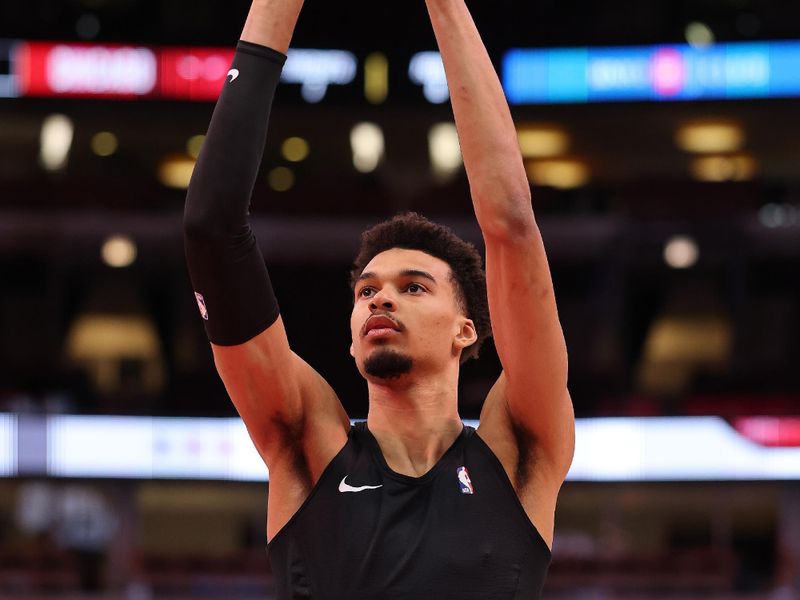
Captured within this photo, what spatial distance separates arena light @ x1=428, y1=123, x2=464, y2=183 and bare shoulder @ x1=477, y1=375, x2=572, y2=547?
63.3ft

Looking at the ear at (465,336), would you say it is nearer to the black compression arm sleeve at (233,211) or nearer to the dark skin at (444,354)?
the dark skin at (444,354)

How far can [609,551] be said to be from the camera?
745 inches

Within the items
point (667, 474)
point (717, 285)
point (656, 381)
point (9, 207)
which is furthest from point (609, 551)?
point (9, 207)

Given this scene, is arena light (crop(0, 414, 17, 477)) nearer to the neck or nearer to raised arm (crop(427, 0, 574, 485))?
the neck

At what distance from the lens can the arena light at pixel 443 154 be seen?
22531 millimetres

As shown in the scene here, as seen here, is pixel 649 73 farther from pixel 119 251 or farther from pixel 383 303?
pixel 383 303

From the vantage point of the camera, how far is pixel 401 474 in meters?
3.12

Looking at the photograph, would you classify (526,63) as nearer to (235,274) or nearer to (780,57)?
(780,57)

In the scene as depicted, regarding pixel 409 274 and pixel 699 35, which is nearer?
pixel 409 274

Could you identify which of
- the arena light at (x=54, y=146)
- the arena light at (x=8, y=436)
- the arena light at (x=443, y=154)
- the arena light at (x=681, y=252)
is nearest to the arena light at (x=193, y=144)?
the arena light at (x=54, y=146)

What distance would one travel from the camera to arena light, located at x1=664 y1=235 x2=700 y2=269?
21.8 m

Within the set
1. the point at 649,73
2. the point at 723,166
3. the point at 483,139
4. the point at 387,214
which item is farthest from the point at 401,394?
the point at 723,166

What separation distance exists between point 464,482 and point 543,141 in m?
19.5

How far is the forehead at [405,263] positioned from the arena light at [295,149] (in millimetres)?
19139
